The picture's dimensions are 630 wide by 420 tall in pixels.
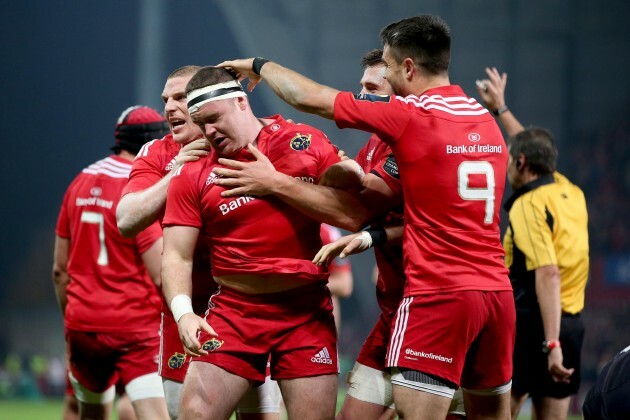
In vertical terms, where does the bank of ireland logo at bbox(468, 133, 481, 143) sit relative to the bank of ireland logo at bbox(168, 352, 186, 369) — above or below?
above

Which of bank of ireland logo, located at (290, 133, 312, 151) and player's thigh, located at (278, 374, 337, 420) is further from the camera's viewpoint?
bank of ireland logo, located at (290, 133, 312, 151)

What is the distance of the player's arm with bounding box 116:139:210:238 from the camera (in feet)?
13.7

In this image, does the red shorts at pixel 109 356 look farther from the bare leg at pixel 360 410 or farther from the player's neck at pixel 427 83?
the player's neck at pixel 427 83

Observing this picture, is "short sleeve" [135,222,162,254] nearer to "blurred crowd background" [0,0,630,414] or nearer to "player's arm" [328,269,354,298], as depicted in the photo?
"player's arm" [328,269,354,298]

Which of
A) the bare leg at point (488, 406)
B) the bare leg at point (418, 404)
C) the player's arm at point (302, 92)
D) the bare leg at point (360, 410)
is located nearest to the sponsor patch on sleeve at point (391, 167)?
the player's arm at point (302, 92)

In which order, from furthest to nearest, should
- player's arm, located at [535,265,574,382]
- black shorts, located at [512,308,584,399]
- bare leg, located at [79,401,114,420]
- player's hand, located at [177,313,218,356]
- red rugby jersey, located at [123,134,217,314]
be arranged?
1. bare leg, located at [79,401,114,420]
2. black shorts, located at [512,308,584,399]
3. player's arm, located at [535,265,574,382]
4. red rugby jersey, located at [123,134,217,314]
5. player's hand, located at [177,313,218,356]

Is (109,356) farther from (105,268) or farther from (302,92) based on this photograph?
(302,92)

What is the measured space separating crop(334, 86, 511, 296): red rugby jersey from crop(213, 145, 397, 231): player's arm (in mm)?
240

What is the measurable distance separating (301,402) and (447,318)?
28.3 inches

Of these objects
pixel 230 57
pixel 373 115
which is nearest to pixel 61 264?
pixel 373 115

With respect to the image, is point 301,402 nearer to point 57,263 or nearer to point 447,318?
point 447,318

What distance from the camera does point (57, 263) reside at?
644 cm

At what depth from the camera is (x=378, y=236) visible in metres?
4.02

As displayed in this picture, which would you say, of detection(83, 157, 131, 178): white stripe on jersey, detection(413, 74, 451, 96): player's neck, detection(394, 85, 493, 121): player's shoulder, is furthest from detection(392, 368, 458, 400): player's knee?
detection(83, 157, 131, 178): white stripe on jersey
